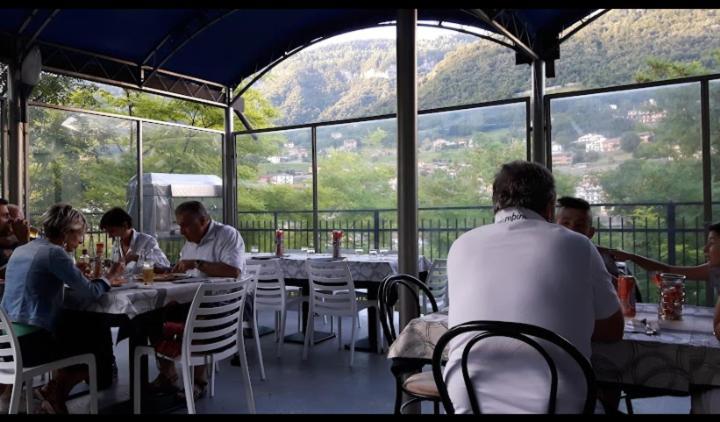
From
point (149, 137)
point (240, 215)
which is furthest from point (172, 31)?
point (149, 137)

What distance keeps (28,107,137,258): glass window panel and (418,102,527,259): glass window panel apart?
543 centimetres

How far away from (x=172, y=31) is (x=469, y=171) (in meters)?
10.8

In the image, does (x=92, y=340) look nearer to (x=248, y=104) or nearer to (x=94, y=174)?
(x=94, y=174)

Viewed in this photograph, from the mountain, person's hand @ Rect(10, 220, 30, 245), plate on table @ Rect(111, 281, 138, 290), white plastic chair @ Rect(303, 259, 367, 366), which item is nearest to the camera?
plate on table @ Rect(111, 281, 138, 290)

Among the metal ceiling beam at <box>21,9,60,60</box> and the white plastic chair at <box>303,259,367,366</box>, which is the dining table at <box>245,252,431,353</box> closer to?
the white plastic chair at <box>303,259,367,366</box>

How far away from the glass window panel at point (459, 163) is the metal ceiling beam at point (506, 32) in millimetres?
2632

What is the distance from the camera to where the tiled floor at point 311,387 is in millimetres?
3732

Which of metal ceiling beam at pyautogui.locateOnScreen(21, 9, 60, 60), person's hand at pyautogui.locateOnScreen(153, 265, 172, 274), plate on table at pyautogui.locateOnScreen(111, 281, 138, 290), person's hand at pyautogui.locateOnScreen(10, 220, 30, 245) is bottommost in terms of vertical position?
plate on table at pyautogui.locateOnScreen(111, 281, 138, 290)

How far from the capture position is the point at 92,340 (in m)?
3.50

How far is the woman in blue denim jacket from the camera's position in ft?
10.2

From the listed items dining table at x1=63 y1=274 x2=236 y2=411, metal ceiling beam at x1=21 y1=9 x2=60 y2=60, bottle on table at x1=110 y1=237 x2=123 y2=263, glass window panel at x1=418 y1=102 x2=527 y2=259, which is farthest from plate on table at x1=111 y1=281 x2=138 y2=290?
glass window panel at x1=418 y1=102 x2=527 y2=259

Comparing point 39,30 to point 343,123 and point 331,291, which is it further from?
point 331,291

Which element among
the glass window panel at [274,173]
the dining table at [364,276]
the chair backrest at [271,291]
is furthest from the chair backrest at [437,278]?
the glass window panel at [274,173]

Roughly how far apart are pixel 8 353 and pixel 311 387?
6.71ft
